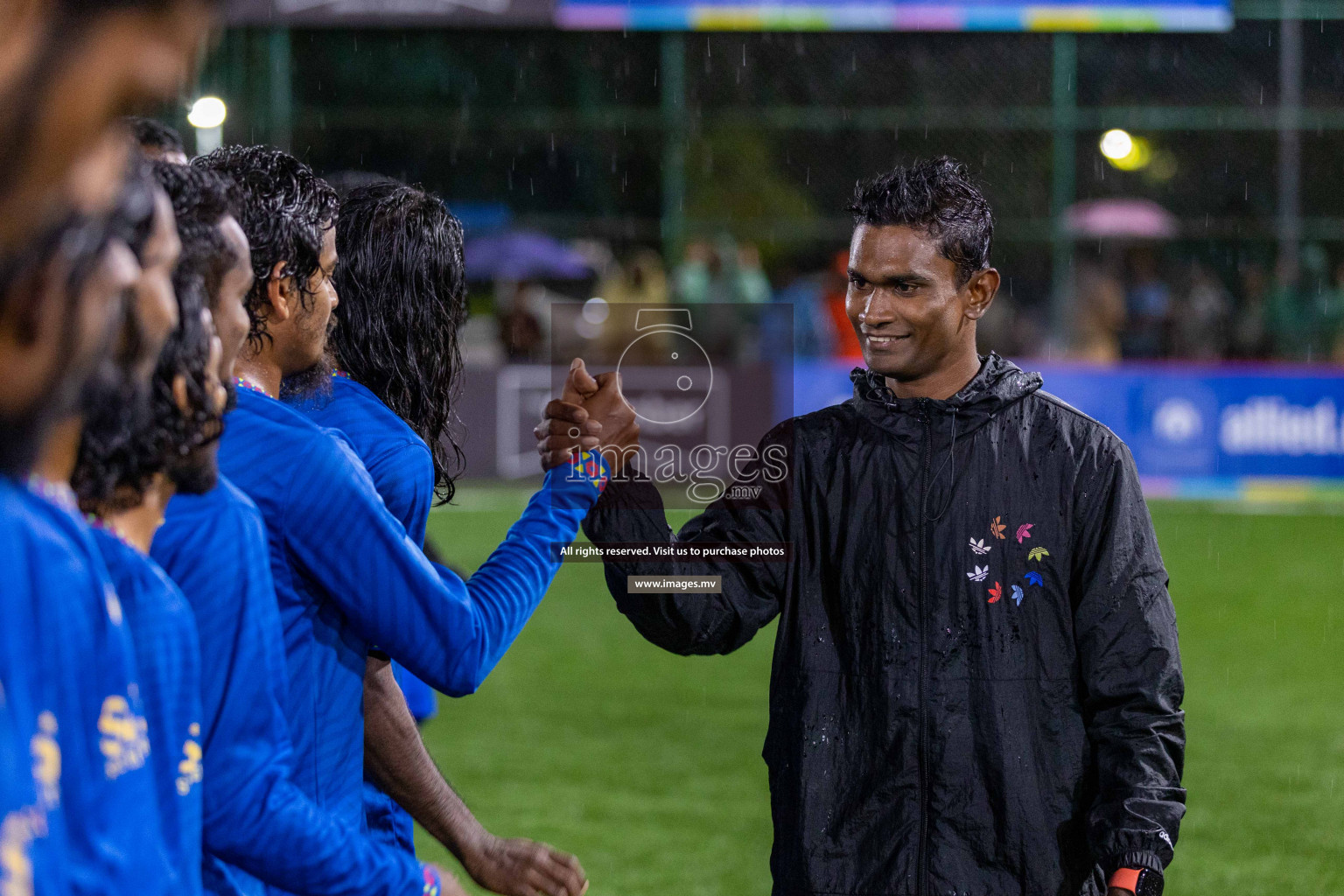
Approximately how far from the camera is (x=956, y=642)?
8.41 feet

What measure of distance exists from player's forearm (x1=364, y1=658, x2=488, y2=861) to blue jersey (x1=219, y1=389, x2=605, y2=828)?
0.11 meters

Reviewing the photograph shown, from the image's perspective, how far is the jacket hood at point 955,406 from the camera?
2.67m

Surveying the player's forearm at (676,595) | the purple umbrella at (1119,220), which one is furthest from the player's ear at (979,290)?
the purple umbrella at (1119,220)

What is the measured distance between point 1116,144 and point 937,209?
61.4ft

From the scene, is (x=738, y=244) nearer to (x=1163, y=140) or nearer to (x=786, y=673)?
(x=1163, y=140)

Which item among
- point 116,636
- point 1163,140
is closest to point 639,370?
point 116,636

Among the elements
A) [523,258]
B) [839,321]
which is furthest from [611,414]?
[523,258]

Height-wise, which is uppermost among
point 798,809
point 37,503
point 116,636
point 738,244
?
point 738,244

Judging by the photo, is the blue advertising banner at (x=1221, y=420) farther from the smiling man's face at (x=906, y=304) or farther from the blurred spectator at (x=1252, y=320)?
the smiling man's face at (x=906, y=304)

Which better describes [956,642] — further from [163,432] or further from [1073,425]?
[163,432]

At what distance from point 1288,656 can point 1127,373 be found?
6665mm

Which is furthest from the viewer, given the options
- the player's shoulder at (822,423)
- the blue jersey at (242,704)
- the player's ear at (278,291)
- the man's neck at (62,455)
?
the player's shoulder at (822,423)

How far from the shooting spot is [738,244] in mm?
20188

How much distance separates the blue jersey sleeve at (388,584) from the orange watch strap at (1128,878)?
3.62 ft
